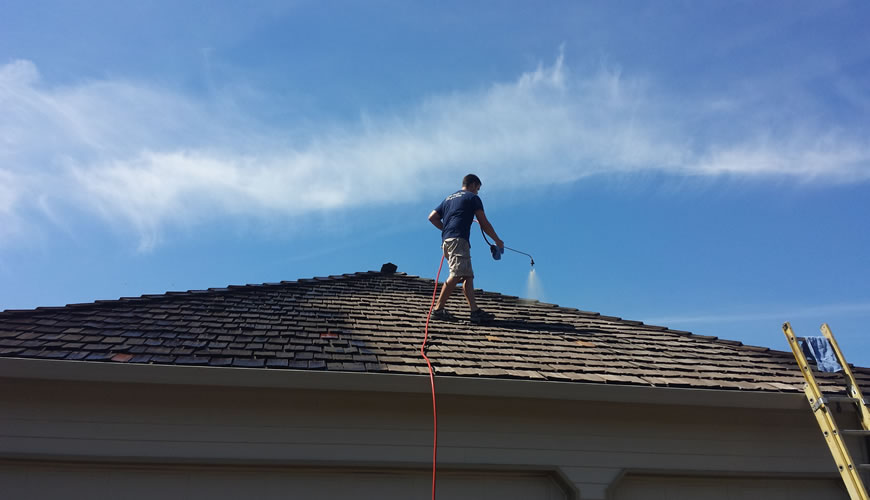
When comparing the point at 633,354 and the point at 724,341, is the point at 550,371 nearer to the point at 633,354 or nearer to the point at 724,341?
the point at 633,354

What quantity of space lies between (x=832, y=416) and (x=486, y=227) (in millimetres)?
3590

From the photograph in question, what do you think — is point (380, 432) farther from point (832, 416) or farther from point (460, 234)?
point (832, 416)

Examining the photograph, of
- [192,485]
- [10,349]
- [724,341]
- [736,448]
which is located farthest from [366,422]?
[724,341]

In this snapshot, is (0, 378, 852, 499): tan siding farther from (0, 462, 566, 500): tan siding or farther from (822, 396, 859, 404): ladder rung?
(822, 396, 859, 404): ladder rung

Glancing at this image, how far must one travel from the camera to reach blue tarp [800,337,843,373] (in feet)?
15.7

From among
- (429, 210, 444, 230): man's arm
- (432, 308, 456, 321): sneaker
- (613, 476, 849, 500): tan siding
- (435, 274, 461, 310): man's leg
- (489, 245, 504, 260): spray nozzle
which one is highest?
(429, 210, 444, 230): man's arm

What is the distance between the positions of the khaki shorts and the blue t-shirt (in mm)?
79

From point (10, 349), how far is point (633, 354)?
4935 mm

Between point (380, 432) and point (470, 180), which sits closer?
point (380, 432)

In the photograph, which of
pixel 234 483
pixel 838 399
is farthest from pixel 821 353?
pixel 234 483

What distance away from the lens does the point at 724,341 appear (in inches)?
251

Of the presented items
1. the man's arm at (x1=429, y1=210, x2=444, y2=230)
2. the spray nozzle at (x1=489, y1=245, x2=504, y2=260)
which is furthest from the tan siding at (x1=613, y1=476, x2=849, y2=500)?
the man's arm at (x1=429, y1=210, x2=444, y2=230)

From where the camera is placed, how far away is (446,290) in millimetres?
6125

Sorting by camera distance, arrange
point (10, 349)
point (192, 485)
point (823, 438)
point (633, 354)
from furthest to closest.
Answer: point (633, 354), point (823, 438), point (10, 349), point (192, 485)
